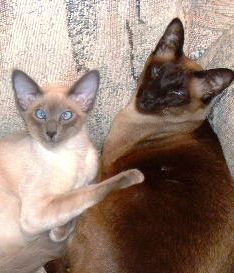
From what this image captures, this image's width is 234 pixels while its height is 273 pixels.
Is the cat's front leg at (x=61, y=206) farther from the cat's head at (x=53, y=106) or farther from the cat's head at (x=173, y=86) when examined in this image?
the cat's head at (x=173, y=86)

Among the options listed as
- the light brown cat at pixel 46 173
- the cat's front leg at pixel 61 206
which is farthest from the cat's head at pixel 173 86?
the cat's front leg at pixel 61 206

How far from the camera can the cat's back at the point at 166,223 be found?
179 centimetres

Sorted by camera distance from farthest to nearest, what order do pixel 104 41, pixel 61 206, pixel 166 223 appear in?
pixel 104 41, pixel 166 223, pixel 61 206

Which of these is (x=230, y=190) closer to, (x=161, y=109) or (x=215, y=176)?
(x=215, y=176)

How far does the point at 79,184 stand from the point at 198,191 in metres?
0.38

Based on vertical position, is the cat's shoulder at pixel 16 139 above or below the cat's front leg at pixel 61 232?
above

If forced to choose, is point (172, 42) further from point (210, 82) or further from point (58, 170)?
point (58, 170)

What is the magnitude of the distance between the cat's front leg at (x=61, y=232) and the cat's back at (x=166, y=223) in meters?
0.07

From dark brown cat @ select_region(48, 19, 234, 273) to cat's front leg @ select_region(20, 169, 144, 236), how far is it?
0.60 ft

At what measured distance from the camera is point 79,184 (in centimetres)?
184

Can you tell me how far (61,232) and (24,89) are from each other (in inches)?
17.7

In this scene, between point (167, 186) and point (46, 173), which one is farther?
point (167, 186)

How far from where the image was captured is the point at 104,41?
2061 millimetres

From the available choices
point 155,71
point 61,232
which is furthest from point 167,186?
point 155,71
